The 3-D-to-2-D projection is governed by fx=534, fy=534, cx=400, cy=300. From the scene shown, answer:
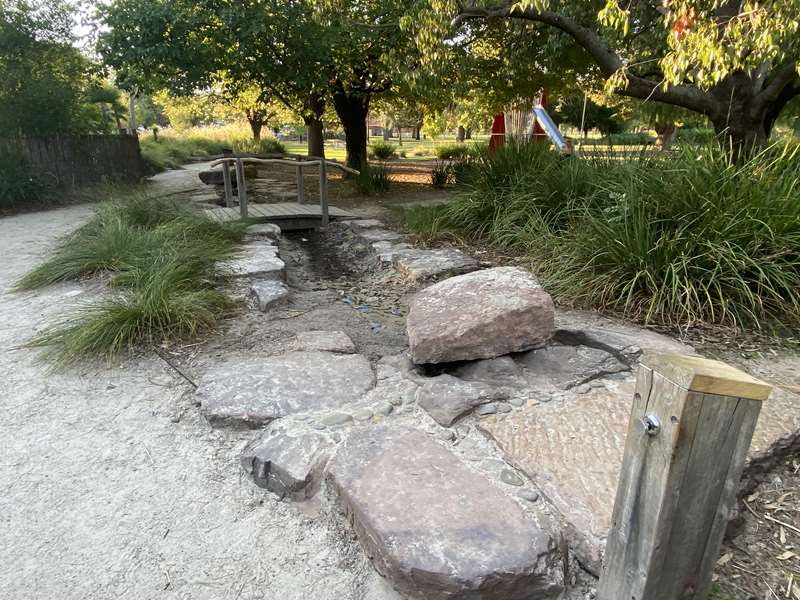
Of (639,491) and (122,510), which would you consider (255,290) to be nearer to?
(122,510)

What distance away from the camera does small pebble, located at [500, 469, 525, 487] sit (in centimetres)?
176

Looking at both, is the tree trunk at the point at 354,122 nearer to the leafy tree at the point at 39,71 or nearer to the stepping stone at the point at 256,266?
the leafy tree at the point at 39,71

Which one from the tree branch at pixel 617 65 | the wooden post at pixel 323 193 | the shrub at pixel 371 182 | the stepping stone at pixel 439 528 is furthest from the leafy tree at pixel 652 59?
the shrub at pixel 371 182

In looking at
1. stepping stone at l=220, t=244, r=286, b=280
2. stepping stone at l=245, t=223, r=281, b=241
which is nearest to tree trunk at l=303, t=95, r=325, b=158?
stepping stone at l=245, t=223, r=281, b=241

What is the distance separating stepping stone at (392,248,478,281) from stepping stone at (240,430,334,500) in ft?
7.67

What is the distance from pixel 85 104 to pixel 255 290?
862cm

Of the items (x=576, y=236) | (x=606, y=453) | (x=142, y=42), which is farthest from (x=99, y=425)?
(x=142, y=42)

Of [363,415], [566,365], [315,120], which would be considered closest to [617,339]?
[566,365]

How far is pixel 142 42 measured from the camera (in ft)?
22.4

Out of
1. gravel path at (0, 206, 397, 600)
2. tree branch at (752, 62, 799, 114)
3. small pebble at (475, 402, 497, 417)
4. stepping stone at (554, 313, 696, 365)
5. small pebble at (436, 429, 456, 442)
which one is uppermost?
tree branch at (752, 62, 799, 114)

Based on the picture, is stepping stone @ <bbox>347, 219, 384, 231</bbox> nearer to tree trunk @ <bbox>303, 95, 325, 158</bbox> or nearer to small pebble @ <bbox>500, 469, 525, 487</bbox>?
small pebble @ <bbox>500, 469, 525, 487</bbox>

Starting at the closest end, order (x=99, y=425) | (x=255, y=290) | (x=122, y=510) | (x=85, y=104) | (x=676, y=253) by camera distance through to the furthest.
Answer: (x=122, y=510) < (x=99, y=425) < (x=676, y=253) < (x=255, y=290) < (x=85, y=104)

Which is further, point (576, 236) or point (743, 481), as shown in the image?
point (576, 236)

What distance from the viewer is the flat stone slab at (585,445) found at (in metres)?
1.59
